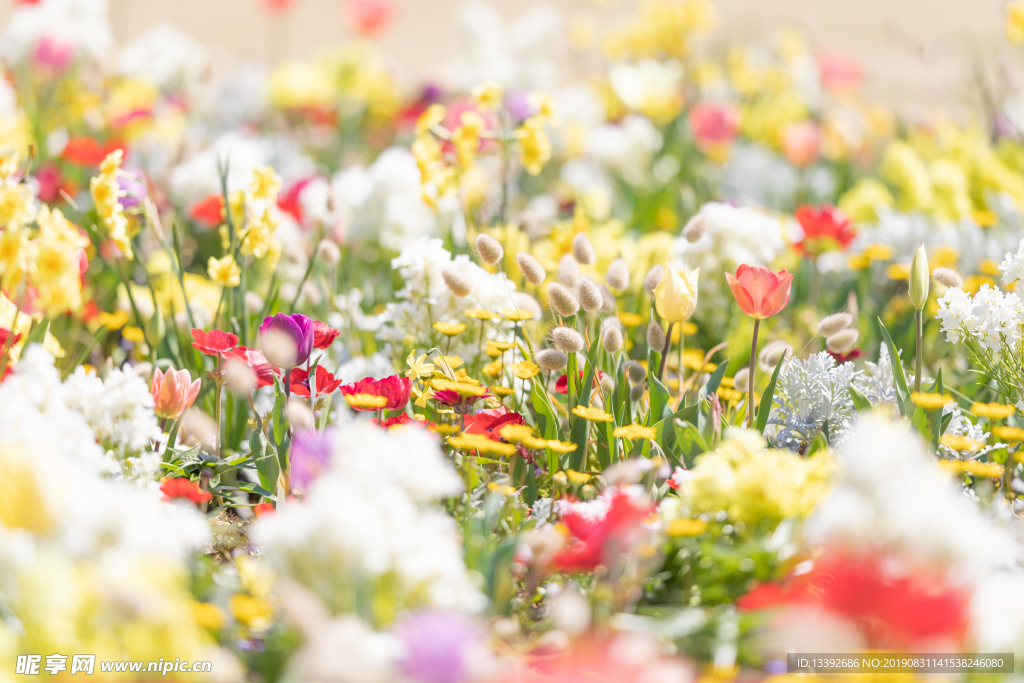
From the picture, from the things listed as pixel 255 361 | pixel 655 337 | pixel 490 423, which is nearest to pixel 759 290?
pixel 655 337

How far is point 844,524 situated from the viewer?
939 mm

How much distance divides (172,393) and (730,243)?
1698mm

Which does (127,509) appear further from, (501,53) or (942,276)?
(501,53)

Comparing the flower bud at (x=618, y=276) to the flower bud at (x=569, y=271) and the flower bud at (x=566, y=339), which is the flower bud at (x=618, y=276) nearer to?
the flower bud at (x=569, y=271)

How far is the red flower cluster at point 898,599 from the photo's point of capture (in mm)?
878

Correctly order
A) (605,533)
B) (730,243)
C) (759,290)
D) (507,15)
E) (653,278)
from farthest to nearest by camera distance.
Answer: (507,15), (730,243), (653,278), (759,290), (605,533)

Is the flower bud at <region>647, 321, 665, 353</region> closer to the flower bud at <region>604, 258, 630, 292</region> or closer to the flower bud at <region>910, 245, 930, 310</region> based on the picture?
the flower bud at <region>604, 258, 630, 292</region>

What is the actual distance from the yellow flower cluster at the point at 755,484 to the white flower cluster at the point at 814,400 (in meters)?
0.45

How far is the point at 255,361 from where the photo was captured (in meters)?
1.65

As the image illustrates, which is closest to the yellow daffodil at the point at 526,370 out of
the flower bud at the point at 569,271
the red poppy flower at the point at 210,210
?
the flower bud at the point at 569,271

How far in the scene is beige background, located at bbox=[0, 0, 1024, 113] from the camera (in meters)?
9.04

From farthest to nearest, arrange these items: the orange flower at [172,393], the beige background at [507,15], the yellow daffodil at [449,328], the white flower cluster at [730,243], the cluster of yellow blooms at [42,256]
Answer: the beige background at [507,15] → the white flower cluster at [730,243] → the yellow daffodil at [449,328] → the orange flower at [172,393] → the cluster of yellow blooms at [42,256]

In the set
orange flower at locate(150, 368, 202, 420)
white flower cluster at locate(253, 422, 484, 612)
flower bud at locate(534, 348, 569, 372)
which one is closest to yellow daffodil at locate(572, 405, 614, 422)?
flower bud at locate(534, 348, 569, 372)

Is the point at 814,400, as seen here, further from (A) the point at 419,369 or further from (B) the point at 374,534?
(B) the point at 374,534
